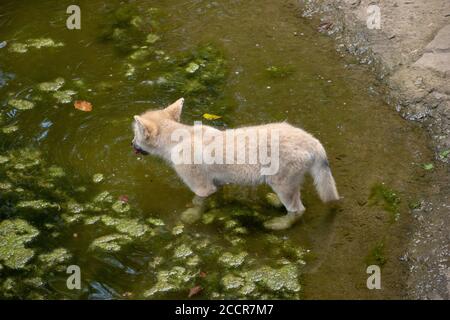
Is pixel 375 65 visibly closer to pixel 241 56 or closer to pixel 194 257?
pixel 241 56

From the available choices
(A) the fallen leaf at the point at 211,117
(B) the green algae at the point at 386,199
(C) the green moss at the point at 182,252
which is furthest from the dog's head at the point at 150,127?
(B) the green algae at the point at 386,199

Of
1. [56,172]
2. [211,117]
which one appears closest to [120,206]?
[56,172]

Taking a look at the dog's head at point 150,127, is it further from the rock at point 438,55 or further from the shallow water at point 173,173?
the rock at point 438,55

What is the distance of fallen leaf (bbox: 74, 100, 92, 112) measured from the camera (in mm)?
8000

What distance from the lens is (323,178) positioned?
632 cm

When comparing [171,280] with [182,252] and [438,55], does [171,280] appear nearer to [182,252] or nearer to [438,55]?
[182,252]

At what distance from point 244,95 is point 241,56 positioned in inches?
37.5

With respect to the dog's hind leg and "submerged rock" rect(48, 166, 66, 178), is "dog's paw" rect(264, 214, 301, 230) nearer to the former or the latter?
the dog's hind leg

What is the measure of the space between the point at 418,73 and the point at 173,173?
11.0 feet

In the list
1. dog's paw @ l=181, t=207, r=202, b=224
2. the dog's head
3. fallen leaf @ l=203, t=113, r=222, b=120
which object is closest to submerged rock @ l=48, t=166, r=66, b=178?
the dog's head

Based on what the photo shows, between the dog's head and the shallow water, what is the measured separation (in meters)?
0.40

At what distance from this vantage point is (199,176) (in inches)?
263

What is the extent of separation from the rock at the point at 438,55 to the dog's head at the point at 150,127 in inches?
128
